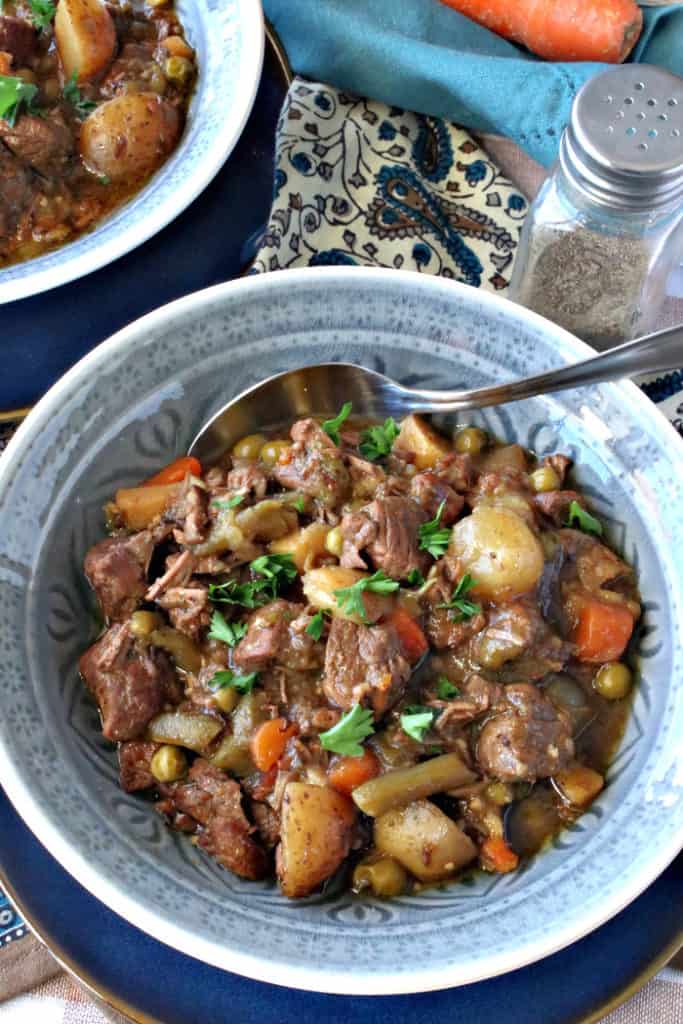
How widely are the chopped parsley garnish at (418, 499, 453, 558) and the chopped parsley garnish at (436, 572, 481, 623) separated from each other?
0.11 m

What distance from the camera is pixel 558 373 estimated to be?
9.42ft

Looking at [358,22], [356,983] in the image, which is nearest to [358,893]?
[356,983]

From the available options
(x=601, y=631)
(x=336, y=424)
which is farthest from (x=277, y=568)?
(x=601, y=631)

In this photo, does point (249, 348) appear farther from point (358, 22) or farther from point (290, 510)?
point (358, 22)

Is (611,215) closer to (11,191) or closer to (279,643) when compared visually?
(279,643)

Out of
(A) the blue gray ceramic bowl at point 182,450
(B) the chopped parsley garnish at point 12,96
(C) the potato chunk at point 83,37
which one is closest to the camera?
(A) the blue gray ceramic bowl at point 182,450

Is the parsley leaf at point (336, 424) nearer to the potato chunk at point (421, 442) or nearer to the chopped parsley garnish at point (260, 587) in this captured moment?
the potato chunk at point (421, 442)

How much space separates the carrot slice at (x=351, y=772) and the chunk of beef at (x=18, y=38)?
285 centimetres

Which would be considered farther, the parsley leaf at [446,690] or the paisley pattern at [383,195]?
the paisley pattern at [383,195]

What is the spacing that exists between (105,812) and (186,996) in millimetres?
488

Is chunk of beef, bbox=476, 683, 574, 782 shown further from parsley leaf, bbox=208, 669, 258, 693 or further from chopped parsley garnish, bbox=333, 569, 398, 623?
parsley leaf, bbox=208, 669, 258, 693

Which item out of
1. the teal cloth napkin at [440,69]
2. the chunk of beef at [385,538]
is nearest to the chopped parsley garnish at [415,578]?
the chunk of beef at [385,538]

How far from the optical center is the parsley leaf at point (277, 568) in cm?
277

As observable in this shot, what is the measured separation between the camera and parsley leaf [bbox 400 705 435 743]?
2598 millimetres
